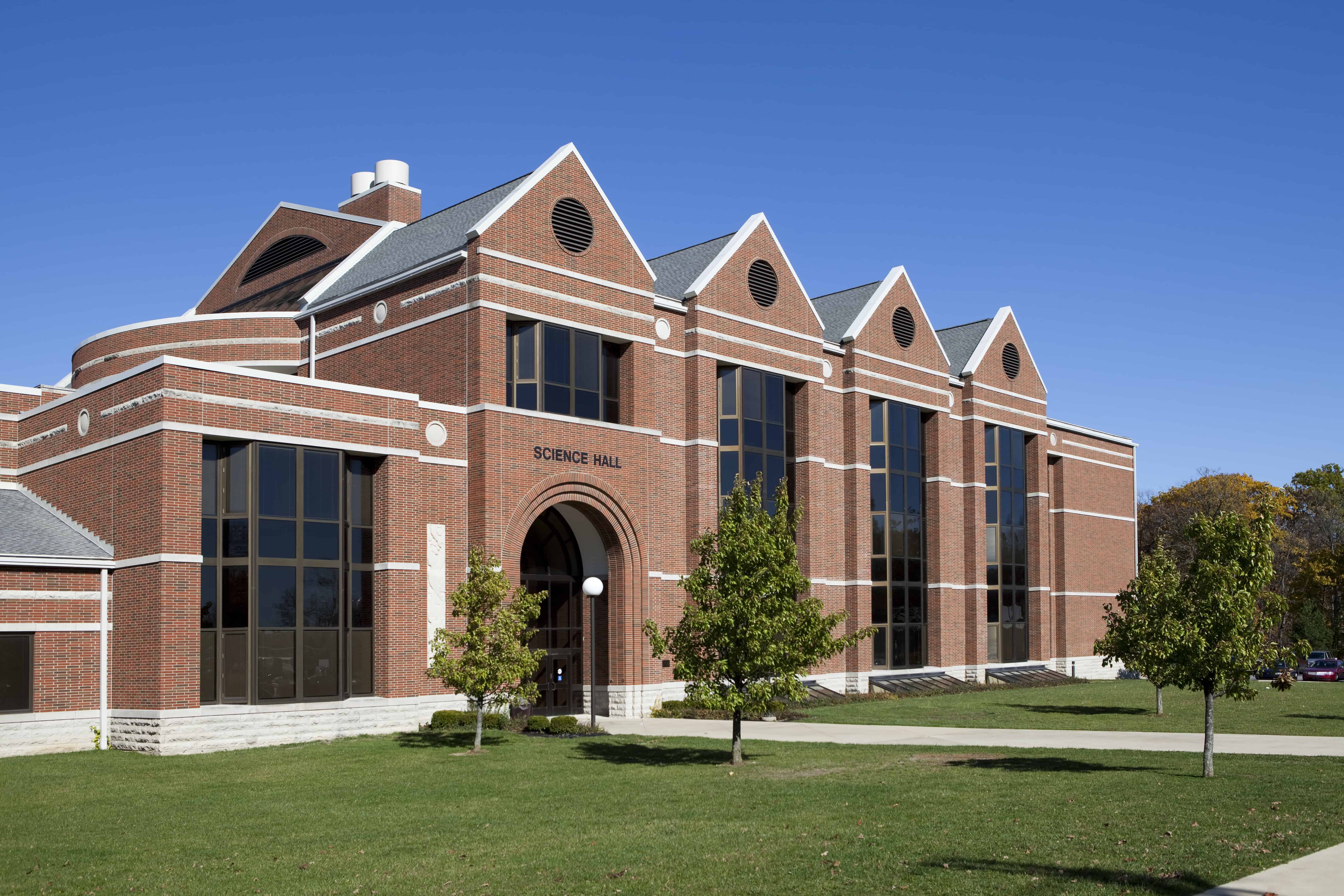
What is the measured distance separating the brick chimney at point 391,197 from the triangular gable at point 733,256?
1037cm

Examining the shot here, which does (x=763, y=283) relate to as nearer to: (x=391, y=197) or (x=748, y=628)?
(x=391, y=197)

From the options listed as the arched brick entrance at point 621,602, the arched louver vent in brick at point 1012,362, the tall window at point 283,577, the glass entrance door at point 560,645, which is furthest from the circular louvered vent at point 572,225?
the arched louver vent in brick at point 1012,362

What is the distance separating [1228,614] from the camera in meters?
19.4

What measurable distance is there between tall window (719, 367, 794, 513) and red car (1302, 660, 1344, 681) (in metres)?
35.0

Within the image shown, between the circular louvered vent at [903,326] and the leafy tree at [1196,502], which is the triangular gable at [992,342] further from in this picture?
the leafy tree at [1196,502]

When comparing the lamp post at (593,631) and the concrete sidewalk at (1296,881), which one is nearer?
the concrete sidewalk at (1296,881)

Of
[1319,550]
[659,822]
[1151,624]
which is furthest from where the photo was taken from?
[1319,550]

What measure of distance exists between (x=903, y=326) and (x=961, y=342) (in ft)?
25.9

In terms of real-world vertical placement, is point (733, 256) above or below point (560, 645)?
above

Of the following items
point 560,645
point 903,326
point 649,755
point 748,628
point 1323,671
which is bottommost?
point 1323,671

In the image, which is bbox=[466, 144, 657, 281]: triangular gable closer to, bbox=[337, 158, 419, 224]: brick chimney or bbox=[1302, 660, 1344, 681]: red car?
bbox=[337, 158, 419, 224]: brick chimney

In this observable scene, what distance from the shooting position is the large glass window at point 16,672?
25312mm

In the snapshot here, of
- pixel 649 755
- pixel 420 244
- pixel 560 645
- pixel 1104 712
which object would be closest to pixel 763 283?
pixel 420 244

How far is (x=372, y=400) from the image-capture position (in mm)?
29266
